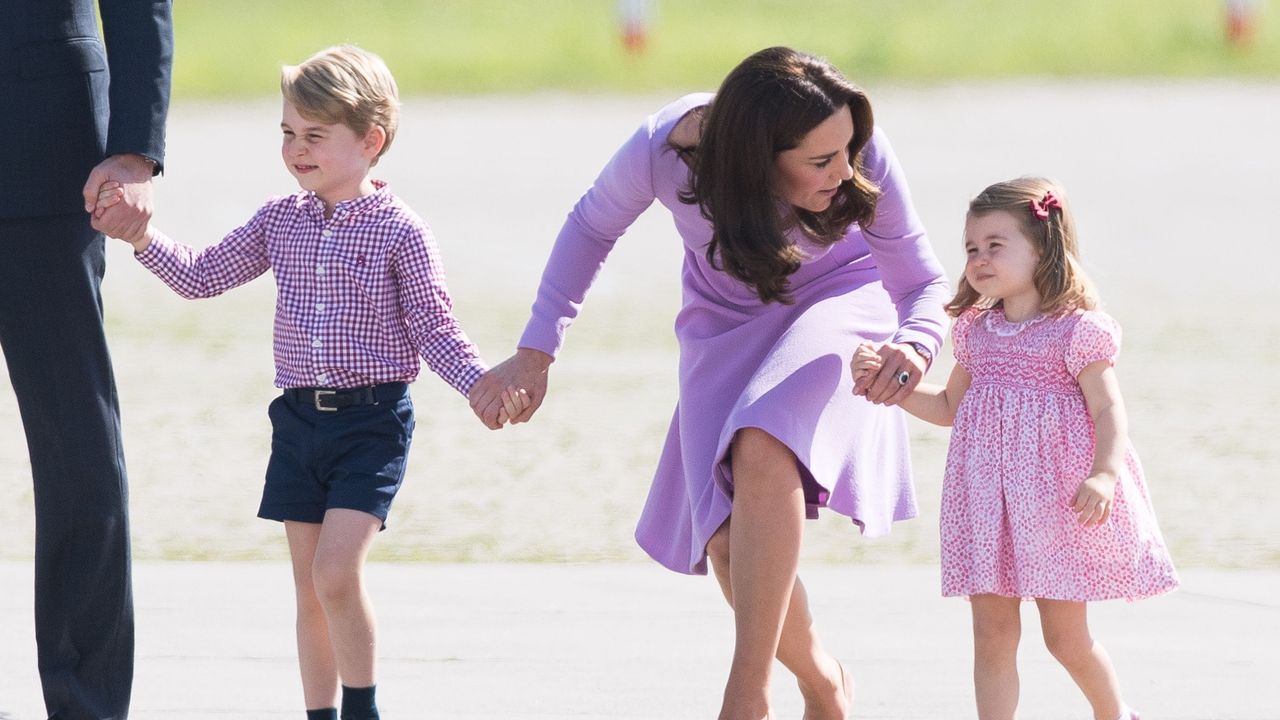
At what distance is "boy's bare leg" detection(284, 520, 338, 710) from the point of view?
11.4 ft

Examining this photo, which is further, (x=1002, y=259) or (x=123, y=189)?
(x=1002, y=259)

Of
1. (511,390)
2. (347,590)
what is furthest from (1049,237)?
(347,590)

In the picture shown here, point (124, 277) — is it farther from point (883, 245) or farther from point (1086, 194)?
point (883, 245)

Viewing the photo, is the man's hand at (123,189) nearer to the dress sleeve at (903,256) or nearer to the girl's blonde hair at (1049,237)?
the dress sleeve at (903,256)

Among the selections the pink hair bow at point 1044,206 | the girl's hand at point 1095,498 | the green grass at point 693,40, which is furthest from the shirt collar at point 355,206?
the green grass at point 693,40

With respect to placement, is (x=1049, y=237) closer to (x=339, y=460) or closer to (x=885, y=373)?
(x=885, y=373)

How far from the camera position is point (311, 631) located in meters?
3.52

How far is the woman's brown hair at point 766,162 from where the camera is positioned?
3408mm

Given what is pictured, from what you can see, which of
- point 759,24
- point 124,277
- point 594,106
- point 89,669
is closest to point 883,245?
point 89,669

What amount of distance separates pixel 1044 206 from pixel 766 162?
55 cm

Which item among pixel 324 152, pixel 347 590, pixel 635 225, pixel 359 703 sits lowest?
pixel 635 225

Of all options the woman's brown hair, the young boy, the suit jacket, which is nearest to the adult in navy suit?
the suit jacket

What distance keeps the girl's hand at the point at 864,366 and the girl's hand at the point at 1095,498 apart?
422mm

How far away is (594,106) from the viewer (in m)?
22.2
